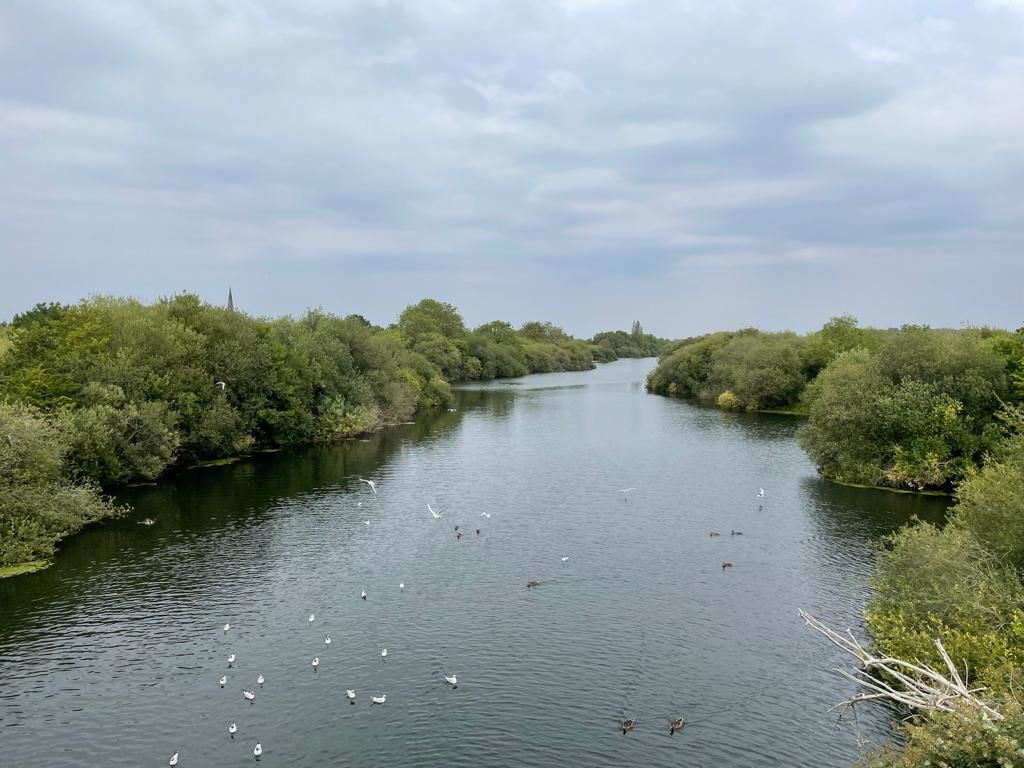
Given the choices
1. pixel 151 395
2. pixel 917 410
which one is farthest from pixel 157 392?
pixel 917 410

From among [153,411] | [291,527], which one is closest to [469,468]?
[291,527]

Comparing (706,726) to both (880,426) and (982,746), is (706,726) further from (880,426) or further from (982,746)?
(880,426)

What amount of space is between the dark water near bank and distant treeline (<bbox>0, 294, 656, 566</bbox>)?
3610mm

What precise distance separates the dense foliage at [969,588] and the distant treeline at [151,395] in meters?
43.3

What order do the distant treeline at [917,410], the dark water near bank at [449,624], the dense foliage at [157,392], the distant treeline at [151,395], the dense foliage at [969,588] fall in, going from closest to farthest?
the dense foliage at [969,588], the dark water near bank at [449,624], the distant treeline at [151,395], the dense foliage at [157,392], the distant treeline at [917,410]

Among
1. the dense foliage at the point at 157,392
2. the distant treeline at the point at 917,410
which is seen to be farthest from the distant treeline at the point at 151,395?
the distant treeline at the point at 917,410

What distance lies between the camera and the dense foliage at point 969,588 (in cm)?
2364

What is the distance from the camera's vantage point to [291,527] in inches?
1961

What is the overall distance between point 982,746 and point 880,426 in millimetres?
52734

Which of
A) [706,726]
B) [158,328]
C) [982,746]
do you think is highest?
[158,328]

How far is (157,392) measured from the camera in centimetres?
6400

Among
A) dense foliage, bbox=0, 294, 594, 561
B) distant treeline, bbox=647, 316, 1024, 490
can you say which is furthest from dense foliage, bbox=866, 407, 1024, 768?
dense foliage, bbox=0, 294, 594, 561

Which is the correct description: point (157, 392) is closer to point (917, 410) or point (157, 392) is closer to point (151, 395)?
point (151, 395)

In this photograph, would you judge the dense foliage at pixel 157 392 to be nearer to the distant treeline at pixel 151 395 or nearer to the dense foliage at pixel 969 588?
the distant treeline at pixel 151 395
